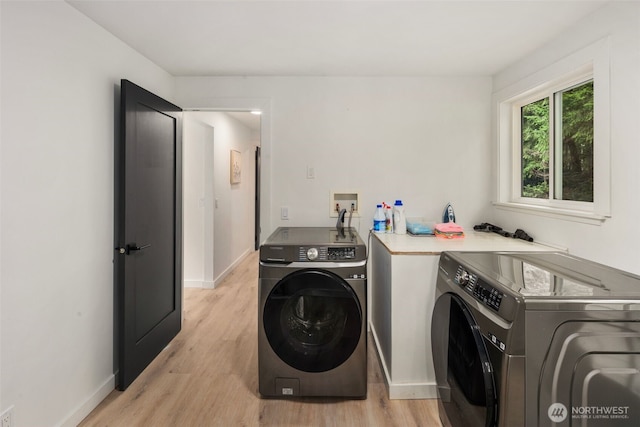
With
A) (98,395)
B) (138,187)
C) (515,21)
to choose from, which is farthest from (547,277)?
(98,395)

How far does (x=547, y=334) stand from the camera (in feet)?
3.52

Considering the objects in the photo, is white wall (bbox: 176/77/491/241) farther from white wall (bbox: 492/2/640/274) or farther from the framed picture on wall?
the framed picture on wall

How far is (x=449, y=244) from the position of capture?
6.97 feet

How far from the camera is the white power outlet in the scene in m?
1.38

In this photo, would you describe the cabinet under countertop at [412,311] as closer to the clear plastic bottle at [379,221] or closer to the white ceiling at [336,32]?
the clear plastic bottle at [379,221]

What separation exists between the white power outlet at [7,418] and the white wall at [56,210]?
0.03 m

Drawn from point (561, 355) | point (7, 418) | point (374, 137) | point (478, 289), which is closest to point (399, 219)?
point (374, 137)

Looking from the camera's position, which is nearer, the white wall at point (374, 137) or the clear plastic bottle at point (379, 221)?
the clear plastic bottle at point (379, 221)

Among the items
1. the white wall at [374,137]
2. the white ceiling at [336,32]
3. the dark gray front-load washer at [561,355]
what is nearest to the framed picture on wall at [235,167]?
the white wall at [374,137]

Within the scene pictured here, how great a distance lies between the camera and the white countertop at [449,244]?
Result: 6.49 ft

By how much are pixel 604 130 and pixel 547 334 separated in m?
1.27

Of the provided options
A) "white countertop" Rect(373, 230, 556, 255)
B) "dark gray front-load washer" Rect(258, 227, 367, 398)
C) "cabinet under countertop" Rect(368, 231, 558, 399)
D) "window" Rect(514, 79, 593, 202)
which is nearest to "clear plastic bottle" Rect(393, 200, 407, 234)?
"white countertop" Rect(373, 230, 556, 255)

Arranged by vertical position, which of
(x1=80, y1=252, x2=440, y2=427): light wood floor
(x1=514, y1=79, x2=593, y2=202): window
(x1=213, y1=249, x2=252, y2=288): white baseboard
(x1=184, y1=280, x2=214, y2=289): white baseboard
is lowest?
(x1=80, y1=252, x2=440, y2=427): light wood floor

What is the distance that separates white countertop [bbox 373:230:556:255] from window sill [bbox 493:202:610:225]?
209 mm
